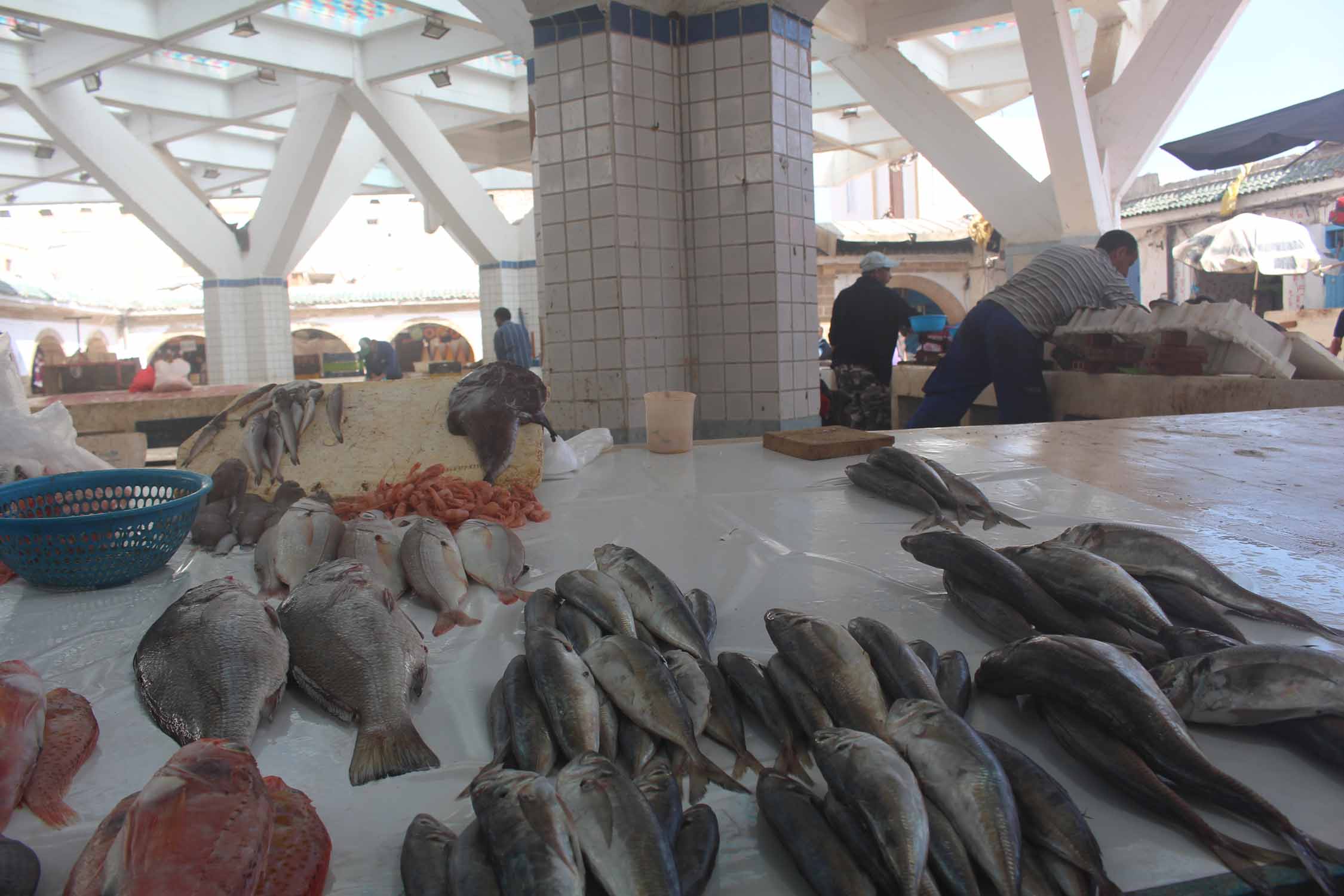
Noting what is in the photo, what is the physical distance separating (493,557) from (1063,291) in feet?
17.5

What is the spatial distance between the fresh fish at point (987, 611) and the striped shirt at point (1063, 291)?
4.70m

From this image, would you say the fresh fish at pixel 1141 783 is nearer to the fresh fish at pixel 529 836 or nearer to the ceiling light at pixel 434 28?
the fresh fish at pixel 529 836

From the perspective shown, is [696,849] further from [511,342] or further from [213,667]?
[511,342]

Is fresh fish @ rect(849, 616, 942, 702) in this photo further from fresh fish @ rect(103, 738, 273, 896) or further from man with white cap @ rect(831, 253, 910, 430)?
man with white cap @ rect(831, 253, 910, 430)

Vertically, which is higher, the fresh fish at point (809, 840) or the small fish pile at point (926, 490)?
the small fish pile at point (926, 490)

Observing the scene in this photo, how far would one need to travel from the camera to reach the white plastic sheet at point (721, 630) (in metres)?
1.26

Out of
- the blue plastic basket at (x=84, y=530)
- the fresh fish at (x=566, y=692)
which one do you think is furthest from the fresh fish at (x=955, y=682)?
the blue plastic basket at (x=84, y=530)

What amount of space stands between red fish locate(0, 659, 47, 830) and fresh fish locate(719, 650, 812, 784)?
1193 millimetres

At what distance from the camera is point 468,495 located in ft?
10.2

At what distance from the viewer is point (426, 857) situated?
117 centimetres

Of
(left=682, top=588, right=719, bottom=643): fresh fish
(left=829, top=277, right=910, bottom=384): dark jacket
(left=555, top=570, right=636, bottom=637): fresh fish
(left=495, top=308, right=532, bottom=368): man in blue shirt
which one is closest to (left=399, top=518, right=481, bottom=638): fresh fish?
(left=555, top=570, right=636, bottom=637): fresh fish

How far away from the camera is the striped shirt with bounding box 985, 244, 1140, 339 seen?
6.19 m

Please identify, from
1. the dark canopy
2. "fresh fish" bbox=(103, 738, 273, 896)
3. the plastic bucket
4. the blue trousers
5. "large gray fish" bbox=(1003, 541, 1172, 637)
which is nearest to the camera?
"fresh fish" bbox=(103, 738, 273, 896)

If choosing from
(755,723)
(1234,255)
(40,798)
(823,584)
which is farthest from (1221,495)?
(1234,255)
